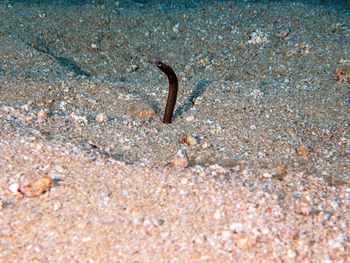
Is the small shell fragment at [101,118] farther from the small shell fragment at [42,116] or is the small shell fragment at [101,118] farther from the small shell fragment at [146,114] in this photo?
the small shell fragment at [42,116]

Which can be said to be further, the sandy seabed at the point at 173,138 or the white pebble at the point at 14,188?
the white pebble at the point at 14,188

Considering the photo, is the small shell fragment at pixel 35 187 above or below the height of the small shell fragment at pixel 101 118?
below

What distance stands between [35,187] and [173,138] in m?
1.10

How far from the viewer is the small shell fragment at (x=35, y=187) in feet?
6.05

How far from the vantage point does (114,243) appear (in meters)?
1.64

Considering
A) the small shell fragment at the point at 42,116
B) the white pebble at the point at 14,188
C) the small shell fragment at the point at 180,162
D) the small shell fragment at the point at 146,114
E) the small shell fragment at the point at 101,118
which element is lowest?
the white pebble at the point at 14,188

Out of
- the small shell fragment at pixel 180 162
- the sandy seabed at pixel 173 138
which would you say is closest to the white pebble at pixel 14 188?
the sandy seabed at pixel 173 138

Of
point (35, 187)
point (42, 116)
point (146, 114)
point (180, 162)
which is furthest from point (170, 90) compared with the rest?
point (35, 187)

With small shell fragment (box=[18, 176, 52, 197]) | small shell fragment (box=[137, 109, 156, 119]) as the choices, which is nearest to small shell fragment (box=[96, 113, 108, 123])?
small shell fragment (box=[137, 109, 156, 119])

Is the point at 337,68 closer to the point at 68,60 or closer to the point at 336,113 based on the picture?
the point at 336,113

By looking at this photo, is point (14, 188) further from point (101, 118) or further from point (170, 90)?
point (170, 90)

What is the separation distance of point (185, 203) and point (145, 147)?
67cm

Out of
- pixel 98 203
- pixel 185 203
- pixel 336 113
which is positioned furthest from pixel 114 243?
pixel 336 113

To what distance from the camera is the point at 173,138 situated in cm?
→ 250
